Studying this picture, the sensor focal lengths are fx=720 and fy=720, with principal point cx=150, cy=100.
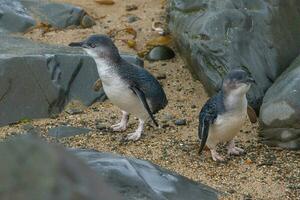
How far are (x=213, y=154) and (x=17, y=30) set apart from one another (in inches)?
117

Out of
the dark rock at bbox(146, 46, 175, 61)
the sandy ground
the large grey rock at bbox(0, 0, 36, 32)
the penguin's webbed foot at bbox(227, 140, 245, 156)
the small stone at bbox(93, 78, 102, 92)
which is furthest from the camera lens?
the large grey rock at bbox(0, 0, 36, 32)

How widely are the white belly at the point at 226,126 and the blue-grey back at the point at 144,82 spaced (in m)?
0.62

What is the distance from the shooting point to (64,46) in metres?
6.89

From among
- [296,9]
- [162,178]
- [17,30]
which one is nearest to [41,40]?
[17,30]

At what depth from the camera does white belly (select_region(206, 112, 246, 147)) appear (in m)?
5.03

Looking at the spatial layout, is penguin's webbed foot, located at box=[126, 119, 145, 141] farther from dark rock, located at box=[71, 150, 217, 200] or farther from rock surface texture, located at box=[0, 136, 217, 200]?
rock surface texture, located at box=[0, 136, 217, 200]

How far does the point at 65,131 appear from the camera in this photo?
18.8 ft

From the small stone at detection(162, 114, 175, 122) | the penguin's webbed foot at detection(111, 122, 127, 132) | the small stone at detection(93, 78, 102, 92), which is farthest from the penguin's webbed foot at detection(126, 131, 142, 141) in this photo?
the small stone at detection(93, 78, 102, 92)

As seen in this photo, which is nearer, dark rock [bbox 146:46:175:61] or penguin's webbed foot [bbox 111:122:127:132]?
penguin's webbed foot [bbox 111:122:127:132]

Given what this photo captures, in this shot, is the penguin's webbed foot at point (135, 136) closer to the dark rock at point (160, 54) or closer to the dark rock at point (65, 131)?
the dark rock at point (65, 131)

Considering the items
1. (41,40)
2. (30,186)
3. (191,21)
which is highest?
(30,186)

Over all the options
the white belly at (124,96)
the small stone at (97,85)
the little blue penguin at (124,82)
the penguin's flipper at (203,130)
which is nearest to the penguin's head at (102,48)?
the little blue penguin at (124,82)

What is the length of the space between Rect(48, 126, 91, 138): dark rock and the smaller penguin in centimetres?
106

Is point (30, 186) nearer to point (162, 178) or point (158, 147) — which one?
point (162, 178)
